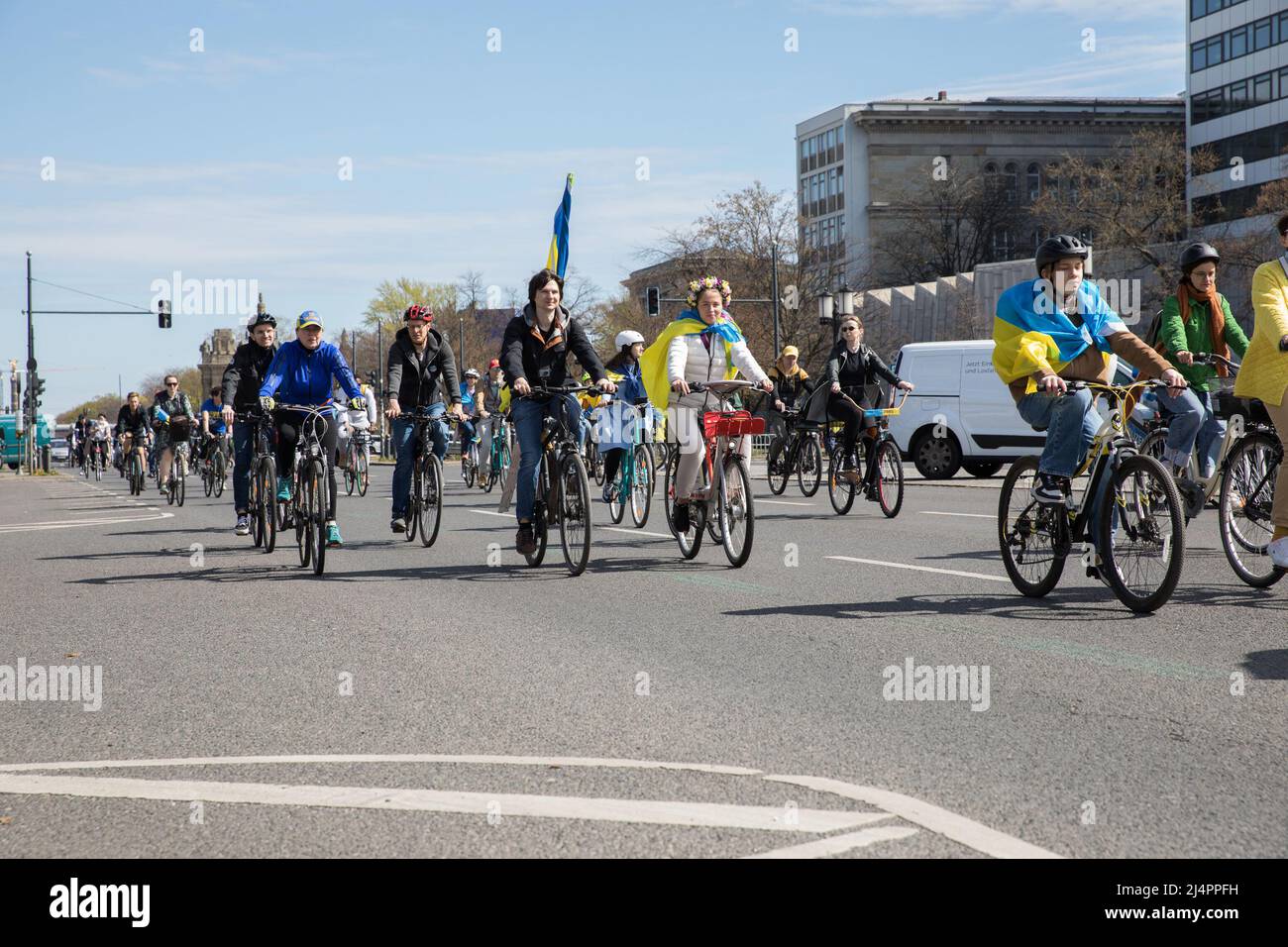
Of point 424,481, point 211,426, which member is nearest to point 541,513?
point 424,481

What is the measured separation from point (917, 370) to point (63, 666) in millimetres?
20118

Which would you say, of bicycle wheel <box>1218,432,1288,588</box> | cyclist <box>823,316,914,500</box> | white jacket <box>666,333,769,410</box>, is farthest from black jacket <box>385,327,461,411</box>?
bicycle wheel <box>1218,432,1288,588</box>

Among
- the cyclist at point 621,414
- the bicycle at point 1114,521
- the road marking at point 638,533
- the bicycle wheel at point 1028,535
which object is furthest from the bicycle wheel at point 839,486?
the bicycle at point 1114,521

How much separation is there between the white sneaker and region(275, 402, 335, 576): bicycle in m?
6.05

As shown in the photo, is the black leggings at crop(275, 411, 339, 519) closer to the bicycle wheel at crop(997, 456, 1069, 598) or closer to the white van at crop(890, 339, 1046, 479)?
the bicycle wheel at crop(997, 456, 1069, 598)

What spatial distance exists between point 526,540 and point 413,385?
2757mm

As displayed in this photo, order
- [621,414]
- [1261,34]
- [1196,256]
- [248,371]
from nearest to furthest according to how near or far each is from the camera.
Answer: [1196,256]
[248,371]
[621,414]
[1261,34]

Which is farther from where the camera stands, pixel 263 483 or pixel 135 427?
pixel 135 427

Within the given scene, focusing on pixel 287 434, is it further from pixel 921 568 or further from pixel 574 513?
pixel 921 568

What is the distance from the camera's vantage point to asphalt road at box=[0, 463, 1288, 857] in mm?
3957

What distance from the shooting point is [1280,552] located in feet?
26.2

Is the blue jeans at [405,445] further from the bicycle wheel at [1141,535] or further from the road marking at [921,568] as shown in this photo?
the bicycle wheel at [1141,535]
